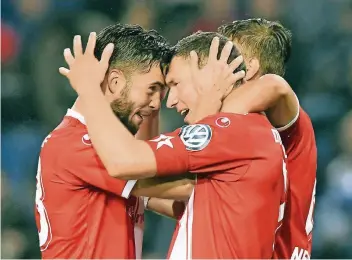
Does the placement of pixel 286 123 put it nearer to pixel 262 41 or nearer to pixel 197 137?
pixel 262 41

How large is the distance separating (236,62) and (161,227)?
2621 millimetres

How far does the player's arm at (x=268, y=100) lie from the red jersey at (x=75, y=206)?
0.52 meters

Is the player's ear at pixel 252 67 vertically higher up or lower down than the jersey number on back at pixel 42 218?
higher up

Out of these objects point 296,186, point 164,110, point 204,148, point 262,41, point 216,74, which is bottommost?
point 296,186

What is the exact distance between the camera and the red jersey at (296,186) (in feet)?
8.61

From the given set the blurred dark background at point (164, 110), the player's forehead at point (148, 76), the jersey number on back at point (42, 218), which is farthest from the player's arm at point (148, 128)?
the blurred dark background at point (164, 110)

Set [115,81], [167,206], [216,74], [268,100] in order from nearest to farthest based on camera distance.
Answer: [216,74]
[268,100]
[115,81]
[167,206]

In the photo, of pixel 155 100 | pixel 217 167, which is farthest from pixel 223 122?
pixel 155 100

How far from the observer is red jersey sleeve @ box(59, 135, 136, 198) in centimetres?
235

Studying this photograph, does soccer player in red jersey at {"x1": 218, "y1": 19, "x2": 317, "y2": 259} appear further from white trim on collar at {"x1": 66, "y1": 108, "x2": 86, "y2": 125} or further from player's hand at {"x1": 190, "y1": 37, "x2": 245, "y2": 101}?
white trim on collar at {"x1": 66, "y1": 108, "x2": 86, "y2": 125}

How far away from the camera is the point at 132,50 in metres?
2.54

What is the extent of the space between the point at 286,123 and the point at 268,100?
204 mm

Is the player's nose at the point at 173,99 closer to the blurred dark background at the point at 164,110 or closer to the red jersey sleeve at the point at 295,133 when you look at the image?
the red jersey sleeve at the point at 295,133

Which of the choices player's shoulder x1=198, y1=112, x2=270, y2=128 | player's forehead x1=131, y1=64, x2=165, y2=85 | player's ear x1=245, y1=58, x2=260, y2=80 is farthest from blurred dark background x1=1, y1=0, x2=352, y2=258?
player's shoulder x1=198, y1=112, x2=270, y2=128
